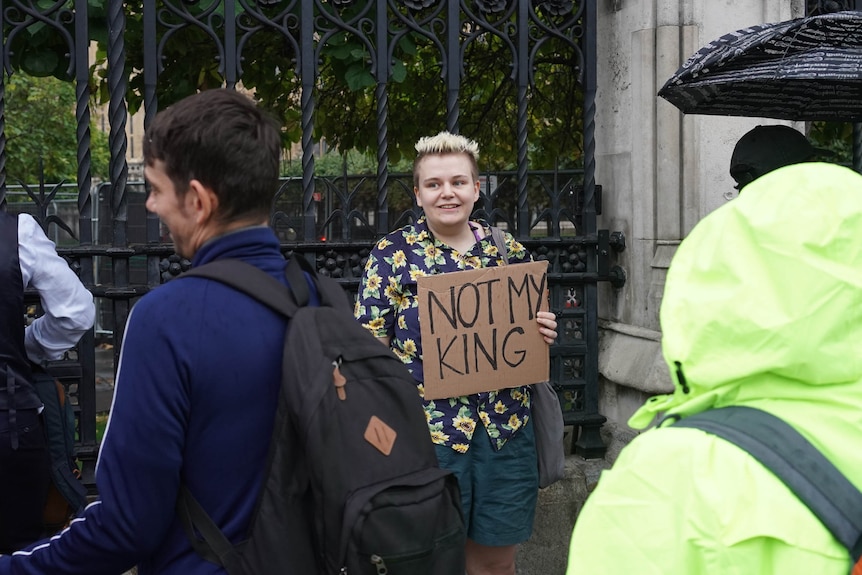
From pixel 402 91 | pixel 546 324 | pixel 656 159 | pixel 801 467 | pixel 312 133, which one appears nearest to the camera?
pixel 801 467

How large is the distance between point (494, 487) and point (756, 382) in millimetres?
2282

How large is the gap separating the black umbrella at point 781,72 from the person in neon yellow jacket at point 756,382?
247cm

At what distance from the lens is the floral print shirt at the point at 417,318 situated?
3498mm

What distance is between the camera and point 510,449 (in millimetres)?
3562

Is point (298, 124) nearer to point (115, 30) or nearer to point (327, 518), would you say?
point (115, 30)

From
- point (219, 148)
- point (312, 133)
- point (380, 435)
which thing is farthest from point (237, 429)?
point (312, 133)

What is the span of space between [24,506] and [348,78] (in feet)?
8.43

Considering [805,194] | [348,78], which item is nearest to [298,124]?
[348,78]

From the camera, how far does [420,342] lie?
138 inches

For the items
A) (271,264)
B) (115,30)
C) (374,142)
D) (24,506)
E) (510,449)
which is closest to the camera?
(271,264)

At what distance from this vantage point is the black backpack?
182 centimetres

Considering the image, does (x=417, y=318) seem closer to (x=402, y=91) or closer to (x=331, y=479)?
(x=331, y=479)

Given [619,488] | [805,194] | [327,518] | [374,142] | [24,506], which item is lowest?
[24,506]

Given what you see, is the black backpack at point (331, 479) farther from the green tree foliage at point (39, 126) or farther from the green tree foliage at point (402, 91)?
the green tree foliage at point (39, 126)
